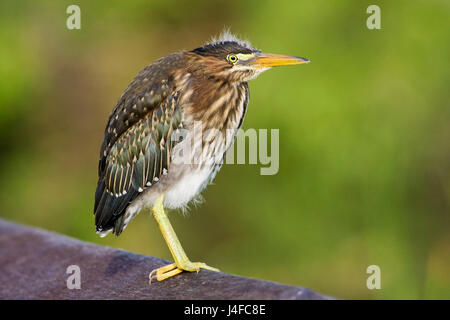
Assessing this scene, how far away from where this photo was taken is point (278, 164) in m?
7.85

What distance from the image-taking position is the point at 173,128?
13.3 ft

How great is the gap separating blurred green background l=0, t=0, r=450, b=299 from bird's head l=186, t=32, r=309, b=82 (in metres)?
3.60

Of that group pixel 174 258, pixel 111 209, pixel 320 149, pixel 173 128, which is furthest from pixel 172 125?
pixel 320 149

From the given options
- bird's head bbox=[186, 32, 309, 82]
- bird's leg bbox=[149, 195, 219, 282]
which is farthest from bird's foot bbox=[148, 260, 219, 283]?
bird's head bbox=[186, 32, 309, 82]

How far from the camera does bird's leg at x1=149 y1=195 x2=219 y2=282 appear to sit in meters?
3.50

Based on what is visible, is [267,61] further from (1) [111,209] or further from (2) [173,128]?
(1) [111,209]

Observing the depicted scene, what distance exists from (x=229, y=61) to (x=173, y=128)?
1.64 feet

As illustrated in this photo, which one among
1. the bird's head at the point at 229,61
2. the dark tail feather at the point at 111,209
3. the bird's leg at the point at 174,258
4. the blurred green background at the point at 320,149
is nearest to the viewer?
the bird's leg at the point at 174,258

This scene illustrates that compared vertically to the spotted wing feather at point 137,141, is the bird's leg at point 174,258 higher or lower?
lower

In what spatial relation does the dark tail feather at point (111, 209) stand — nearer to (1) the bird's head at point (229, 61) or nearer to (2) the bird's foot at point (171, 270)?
(2) the bird's foot at point (171, 270)

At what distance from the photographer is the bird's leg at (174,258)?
11.5 ft

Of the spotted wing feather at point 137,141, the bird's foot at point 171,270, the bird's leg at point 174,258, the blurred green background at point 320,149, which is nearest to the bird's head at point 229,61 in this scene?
the spotted wing feather at point 137,141

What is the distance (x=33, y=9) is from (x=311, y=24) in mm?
3520

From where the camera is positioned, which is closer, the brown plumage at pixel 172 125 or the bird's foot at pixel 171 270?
the bird's foot at pixel 171 270
